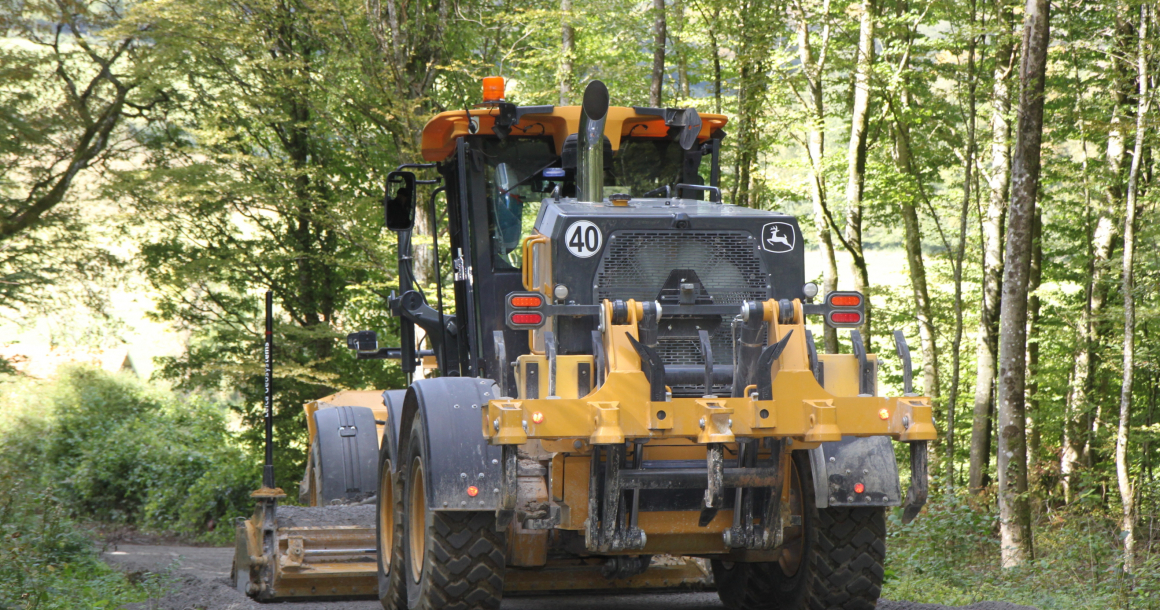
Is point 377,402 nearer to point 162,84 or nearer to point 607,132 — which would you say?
point 607,132

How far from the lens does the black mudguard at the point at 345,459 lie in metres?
7.79

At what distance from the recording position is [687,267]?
5.44 meters

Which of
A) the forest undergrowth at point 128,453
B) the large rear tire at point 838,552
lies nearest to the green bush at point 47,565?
the forest undergrowth at point 128,453

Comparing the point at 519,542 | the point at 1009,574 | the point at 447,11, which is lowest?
the point at 1009,574

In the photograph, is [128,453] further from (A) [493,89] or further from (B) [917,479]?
(B) [917,479]

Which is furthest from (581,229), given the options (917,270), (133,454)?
(133,454)

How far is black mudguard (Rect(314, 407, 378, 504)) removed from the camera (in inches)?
307

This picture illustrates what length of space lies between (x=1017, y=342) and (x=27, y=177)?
15505 mm

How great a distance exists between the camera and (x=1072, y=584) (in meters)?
8.04

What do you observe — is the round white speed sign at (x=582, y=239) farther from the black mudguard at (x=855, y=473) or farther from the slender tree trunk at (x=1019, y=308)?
the slender tree trunk at (x=1019, y=308)

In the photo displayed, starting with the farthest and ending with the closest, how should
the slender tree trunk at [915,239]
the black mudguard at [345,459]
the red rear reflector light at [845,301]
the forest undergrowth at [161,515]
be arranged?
the slender tree trunk at [915,239] < the forest undergrowth at [161,515] < the black mudguard at [345,459] < the red rear reflector light at [845,301]

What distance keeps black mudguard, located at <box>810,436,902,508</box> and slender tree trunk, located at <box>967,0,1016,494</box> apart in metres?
9.53

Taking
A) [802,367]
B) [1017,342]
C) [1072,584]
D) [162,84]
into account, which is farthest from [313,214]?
[802,367]

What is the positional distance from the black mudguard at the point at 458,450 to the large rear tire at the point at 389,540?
955mm
